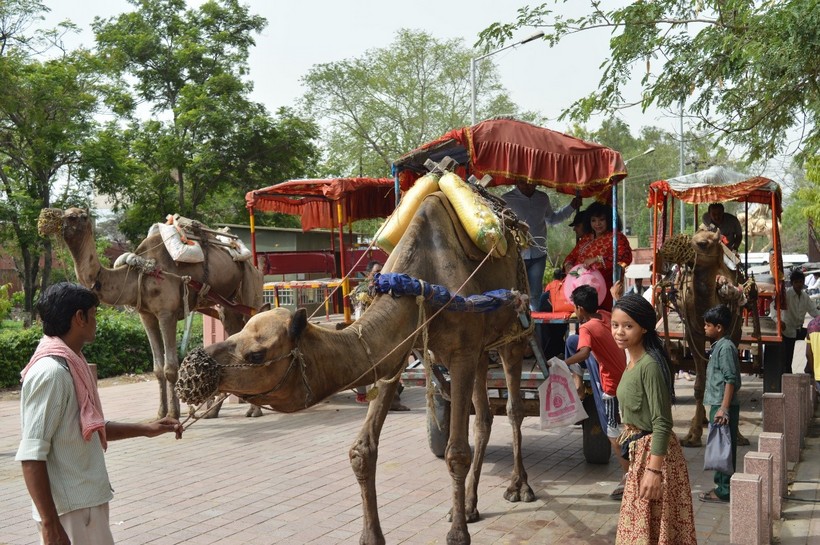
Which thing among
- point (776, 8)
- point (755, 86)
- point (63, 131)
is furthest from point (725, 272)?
point (63, 131)

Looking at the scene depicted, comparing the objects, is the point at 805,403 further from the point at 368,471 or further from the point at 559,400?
the point at 368,471

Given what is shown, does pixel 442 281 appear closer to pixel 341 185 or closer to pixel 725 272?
pixel 725 272

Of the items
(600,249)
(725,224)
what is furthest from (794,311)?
(600,249)

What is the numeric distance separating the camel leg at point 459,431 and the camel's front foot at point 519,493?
1.20 m

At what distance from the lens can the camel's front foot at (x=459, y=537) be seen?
5234mm

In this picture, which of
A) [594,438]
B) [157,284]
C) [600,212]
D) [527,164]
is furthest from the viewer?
[157,284]

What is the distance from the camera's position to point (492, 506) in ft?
20.7

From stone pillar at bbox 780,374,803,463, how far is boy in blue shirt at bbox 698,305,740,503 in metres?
1.75

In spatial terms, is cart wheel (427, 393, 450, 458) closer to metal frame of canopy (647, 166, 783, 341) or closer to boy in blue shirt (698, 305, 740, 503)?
boy in blue shirt (698, 305, 740, 503)

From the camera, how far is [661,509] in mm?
4066

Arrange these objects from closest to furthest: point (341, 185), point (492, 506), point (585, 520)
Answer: point (585, 520)
point (492, 506)
point (341, 185)

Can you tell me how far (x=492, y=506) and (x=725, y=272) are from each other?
15.0 ft

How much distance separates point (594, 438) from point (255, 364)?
482cm

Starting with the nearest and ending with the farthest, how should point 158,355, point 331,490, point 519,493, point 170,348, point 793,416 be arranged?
point 519,493, point 331,490, point 793,416, point 170,348, point 158,355
